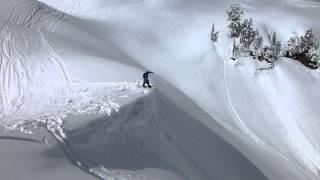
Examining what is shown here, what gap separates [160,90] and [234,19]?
5.16 meters

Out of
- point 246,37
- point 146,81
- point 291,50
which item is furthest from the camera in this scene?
point 246,37


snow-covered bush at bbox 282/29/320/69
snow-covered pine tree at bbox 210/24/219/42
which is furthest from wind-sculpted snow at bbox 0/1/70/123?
snow-covered bush at bbox 282/29/320/69

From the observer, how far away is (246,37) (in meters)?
18.9

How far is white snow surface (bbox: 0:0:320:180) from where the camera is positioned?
12.9 metres

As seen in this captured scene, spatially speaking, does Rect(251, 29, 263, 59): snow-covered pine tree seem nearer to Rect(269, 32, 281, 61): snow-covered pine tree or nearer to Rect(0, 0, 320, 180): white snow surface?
Rect(269, 32, 281, 61): snow-covered pine tree

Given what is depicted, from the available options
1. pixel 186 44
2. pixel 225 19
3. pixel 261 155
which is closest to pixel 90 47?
pixel 186 44

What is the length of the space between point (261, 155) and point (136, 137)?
3.77 metres

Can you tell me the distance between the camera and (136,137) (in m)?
13.2

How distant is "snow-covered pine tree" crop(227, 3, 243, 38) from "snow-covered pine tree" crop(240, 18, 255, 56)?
0.68ft

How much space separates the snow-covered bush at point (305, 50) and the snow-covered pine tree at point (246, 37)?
3.70ft

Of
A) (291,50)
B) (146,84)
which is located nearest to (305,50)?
(291,50)

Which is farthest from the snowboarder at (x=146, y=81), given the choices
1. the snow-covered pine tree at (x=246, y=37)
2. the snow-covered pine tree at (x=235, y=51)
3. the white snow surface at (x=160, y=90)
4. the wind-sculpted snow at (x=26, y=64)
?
the snow-covered pine tree at (x=246, y=37)

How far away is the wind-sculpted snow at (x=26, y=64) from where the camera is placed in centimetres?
1451

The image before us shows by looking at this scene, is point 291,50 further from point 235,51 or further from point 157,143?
point 157,143
